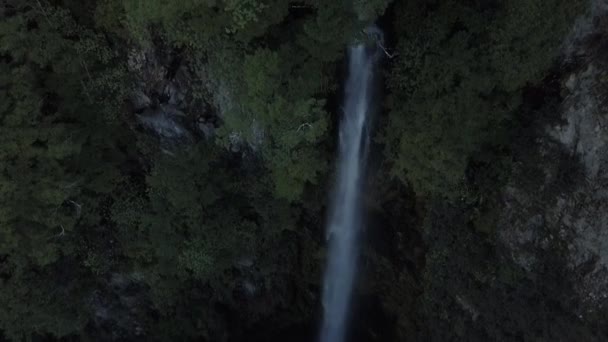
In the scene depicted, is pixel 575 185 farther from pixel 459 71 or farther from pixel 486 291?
pixel 486 291

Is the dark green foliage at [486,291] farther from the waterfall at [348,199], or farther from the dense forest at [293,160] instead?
the waterfall at [348,199]

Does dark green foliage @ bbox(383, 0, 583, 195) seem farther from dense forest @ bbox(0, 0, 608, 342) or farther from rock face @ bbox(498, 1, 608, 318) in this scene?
rock face @ bbox(498, 1, 608, 318)

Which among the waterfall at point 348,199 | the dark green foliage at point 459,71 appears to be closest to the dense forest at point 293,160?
the dark green foliage at point 459,71

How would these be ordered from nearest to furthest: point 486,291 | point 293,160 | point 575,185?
point 575,185 < point 293,160 < point 486,291

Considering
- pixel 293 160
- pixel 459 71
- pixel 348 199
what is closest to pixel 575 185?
pixel 459 71

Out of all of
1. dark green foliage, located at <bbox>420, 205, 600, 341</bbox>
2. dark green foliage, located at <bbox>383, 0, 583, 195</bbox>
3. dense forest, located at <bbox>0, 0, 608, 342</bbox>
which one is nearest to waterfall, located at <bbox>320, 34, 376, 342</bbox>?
dense forest, located at <bbox>0, 0, 608, 342</bbox>

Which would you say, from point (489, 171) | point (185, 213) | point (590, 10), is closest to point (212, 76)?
point (185, 213)
